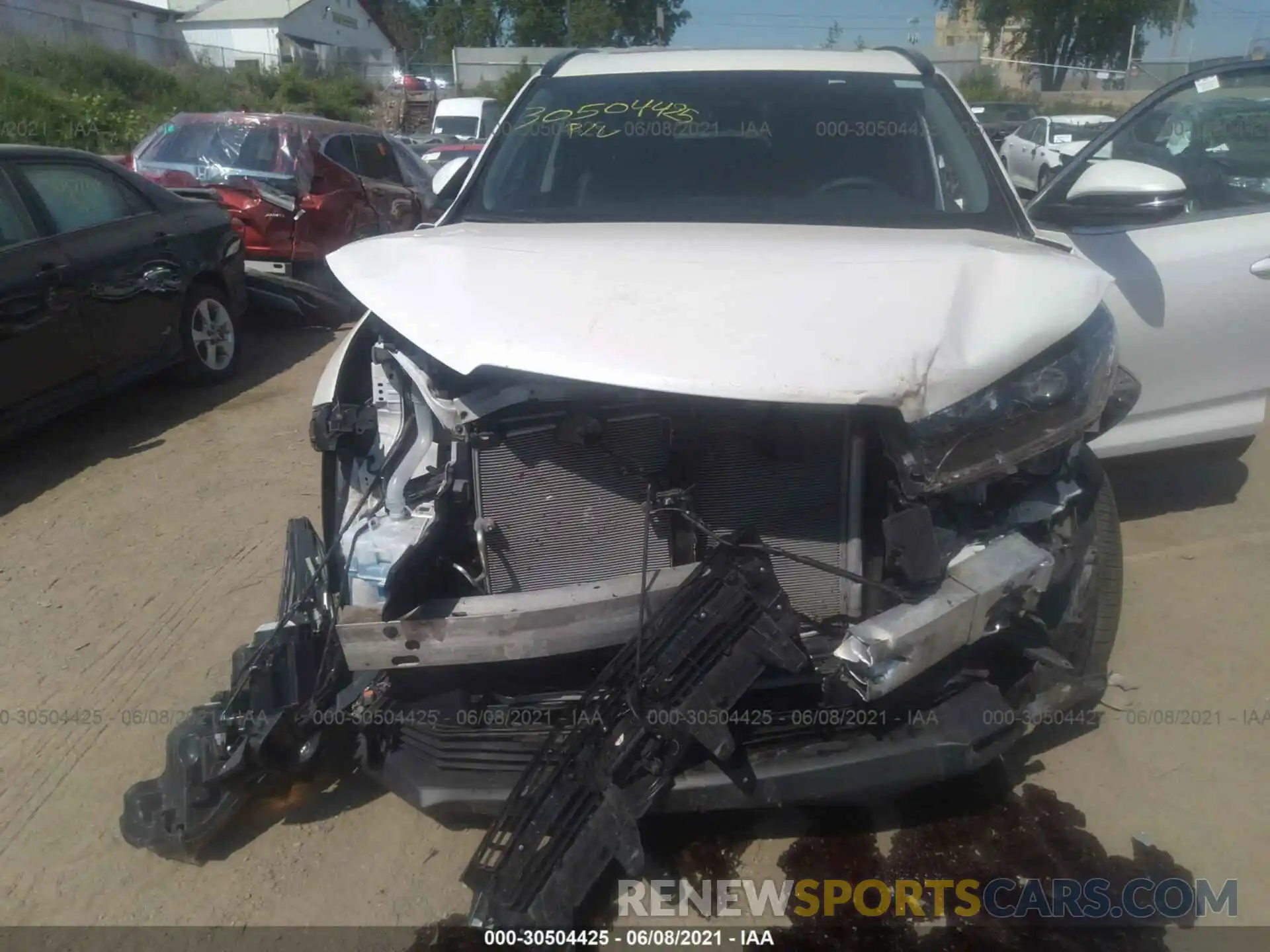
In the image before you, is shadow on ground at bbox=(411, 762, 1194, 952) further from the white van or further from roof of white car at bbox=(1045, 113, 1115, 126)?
the white van

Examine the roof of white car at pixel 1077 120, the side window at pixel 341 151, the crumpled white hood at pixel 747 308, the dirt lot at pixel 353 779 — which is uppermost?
the crumpled white hood at pixel 747 308

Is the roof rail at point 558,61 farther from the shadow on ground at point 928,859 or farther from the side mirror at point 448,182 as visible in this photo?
the shadow on ground at point 928,859

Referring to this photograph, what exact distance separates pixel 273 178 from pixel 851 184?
6.80 metres

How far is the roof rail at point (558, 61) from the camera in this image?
3.92m

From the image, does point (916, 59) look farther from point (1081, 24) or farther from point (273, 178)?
point (1081, 24)

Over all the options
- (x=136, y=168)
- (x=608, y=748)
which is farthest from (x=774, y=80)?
(x=136, y=168)

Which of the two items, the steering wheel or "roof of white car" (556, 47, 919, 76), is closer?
the steering wheel

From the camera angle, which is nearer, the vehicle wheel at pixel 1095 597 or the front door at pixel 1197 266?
the vehicle wheel at pixel 1095 597

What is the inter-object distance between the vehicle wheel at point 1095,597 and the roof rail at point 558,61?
97.8 inches

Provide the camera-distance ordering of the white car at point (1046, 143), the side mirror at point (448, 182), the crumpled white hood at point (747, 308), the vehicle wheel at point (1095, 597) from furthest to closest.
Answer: the white car at point (1046, 143) < the side mirror at point (448, 182) < the vehicle wheel at point (1095, 597) < the crumpled white hood at point (747, 308)

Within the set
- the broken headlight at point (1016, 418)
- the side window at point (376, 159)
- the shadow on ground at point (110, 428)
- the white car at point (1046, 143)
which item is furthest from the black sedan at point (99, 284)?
the white car at point (1046, 143)

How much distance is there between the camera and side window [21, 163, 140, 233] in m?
5.28

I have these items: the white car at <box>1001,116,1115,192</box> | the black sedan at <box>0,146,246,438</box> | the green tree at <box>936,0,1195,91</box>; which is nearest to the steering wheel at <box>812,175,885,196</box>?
the black sedan at <box>0,146,246,438</box>

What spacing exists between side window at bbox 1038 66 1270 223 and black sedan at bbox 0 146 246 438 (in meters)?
4.62
